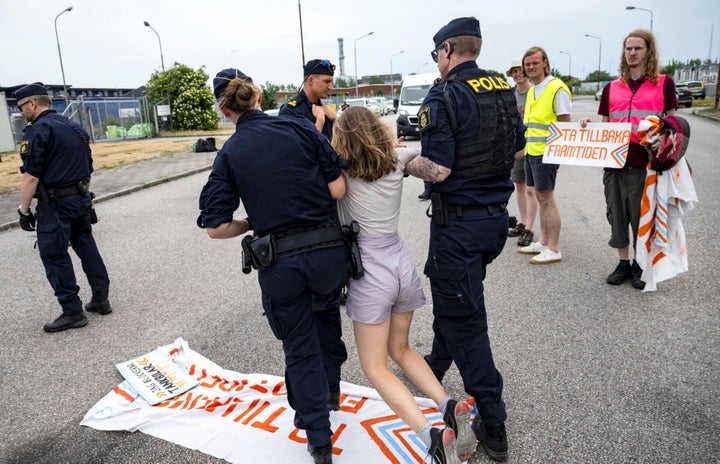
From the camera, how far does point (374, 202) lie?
2.65m

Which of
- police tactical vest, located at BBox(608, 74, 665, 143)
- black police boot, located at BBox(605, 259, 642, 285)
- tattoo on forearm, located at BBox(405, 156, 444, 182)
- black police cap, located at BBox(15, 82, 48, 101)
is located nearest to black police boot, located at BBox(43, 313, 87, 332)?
black police cap, located at BBox(15, 82, 48, 101)

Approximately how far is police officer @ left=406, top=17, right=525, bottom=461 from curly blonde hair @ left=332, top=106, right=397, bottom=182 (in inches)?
7.2

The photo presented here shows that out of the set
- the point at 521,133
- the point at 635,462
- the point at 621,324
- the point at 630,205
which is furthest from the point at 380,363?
the point at 630,205

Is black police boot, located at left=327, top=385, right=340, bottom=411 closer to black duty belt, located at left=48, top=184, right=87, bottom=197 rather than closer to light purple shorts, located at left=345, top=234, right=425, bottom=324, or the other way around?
light purple shorts, located at left=345, top=234, right=425, bottom=324

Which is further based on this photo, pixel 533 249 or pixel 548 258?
pixel 533 249

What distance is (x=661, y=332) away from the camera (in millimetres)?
3965

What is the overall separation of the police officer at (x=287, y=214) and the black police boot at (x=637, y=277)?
3.44m

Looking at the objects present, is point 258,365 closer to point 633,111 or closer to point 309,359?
point 309,359

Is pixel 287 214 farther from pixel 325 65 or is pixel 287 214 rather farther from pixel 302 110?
pixel 325 65

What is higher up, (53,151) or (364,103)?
(364,103)

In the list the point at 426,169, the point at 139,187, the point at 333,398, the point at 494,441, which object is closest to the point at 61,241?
the point at 333,398

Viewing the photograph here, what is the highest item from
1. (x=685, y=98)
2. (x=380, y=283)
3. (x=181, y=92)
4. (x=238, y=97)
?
(x=181, y=92)

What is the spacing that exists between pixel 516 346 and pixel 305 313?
1983 millimetres

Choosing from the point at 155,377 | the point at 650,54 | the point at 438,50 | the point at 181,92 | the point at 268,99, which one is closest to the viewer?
the point at 438,50
